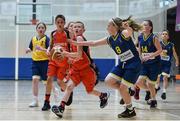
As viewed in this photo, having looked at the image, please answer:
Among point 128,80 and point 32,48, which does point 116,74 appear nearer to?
point 128,80

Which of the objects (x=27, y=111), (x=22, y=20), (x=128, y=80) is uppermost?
(x=22, y=20)

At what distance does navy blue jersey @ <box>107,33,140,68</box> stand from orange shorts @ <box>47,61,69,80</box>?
1.27 m

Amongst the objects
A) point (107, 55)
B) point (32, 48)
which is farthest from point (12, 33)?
point (32, 48)

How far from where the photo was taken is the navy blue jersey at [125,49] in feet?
23.2

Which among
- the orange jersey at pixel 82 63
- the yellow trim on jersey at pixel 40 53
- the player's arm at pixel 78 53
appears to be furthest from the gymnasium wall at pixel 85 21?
the player's arm at pixel 78 53

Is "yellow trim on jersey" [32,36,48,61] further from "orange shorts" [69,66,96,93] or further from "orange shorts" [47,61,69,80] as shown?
"orange shorts" [69,66,96,93]

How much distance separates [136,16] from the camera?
67.8ft

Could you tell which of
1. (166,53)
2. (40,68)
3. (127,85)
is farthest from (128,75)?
A: (166,53)

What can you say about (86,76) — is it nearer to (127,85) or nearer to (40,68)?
(127,85)

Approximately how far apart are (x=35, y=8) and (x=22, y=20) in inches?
30.0

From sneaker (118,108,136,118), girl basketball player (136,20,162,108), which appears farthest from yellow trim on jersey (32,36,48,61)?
sneaker (118,108,136,118)

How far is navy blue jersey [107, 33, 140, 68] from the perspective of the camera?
23.2 ft

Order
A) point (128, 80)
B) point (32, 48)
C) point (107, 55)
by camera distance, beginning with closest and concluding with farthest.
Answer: point (128, 80), point (32, 48), point (107, 55)

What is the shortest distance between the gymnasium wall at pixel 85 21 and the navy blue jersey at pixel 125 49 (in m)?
12.8
